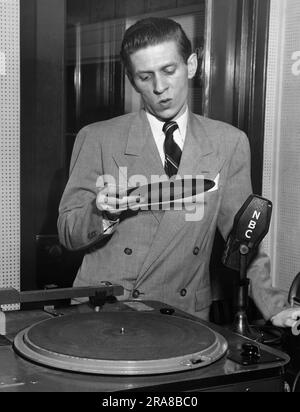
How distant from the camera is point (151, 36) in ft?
8.23

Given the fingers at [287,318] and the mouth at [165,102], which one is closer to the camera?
the fingers at [287,318]

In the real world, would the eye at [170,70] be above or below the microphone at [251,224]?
above

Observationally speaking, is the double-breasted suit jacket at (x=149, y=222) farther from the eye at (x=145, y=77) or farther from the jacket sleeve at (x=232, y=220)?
the eye at (x=145, y=77)

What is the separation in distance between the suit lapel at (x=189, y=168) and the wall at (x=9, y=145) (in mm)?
577

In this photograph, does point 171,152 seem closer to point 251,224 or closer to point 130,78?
point 130,78

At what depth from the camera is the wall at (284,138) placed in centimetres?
307

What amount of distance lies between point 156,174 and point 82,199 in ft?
1.03

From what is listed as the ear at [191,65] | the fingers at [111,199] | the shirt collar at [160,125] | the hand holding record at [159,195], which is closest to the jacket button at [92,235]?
the hand holding record at [159,195]

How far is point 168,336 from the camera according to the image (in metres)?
1.34

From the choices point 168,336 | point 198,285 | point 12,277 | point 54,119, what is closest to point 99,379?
point 168,336

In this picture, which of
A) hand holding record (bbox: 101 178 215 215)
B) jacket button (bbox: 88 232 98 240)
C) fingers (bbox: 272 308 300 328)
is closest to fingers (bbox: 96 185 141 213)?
hand holding record (bbox: 101 178 215 215)

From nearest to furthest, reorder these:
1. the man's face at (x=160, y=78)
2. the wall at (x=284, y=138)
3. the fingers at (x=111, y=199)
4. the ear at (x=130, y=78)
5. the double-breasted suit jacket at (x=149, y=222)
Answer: the fingers at (x=111, y=199), the double-breasted suit jacket at (x=149, y=222), the man's face at (x=160, y=78), the ear at (x=130, y=78), the wall at (x=284, y=138)
